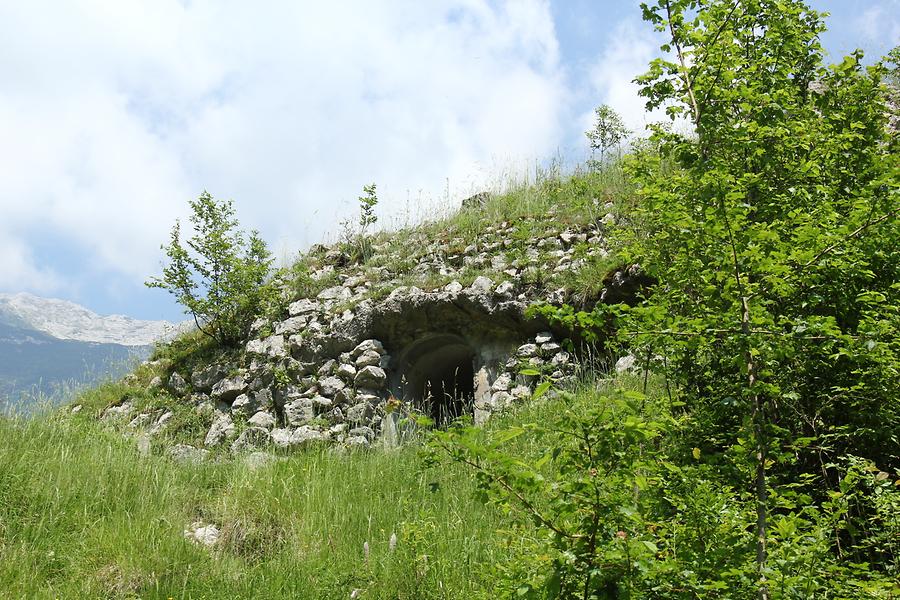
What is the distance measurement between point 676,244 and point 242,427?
24.0 ft

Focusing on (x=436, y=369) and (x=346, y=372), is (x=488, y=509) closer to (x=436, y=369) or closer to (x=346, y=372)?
(x=346, y=372)

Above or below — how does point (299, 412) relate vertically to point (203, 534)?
above

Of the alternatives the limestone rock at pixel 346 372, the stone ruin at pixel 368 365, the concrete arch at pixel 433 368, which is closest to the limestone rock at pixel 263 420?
the stone ruin at pixel 368 365

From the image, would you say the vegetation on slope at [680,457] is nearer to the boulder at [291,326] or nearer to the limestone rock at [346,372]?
the limestone rock at [346,372]

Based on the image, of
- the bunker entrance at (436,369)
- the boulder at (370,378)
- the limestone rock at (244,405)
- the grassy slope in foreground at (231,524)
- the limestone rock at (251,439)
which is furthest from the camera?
the bunker entrance at (436,369)

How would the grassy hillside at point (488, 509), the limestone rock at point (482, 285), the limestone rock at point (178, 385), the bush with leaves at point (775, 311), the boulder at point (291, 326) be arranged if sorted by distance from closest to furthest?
the grassy hillside at point (488, 509), the bush with leaves at point (775, 311), the limestone rock at point (482, 285), the boulder at point (291, 326), the limestone rock at point (178, 385)

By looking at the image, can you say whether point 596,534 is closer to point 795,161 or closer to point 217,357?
point 795,161

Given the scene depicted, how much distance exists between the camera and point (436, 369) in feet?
37.7

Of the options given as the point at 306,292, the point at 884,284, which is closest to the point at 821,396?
the point at 884,284

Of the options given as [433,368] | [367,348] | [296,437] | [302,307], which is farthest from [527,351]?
[302,307]

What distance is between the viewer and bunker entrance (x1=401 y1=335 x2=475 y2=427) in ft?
34.4

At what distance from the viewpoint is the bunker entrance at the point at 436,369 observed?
10.5 m

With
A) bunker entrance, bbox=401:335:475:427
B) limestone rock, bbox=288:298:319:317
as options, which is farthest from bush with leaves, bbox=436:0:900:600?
limestone rock, bbox=288:298:319:317

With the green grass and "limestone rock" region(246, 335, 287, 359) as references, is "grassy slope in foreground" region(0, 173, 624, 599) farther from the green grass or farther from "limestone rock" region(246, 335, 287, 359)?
"limestone rock" region(246, 335, 287, 359)
